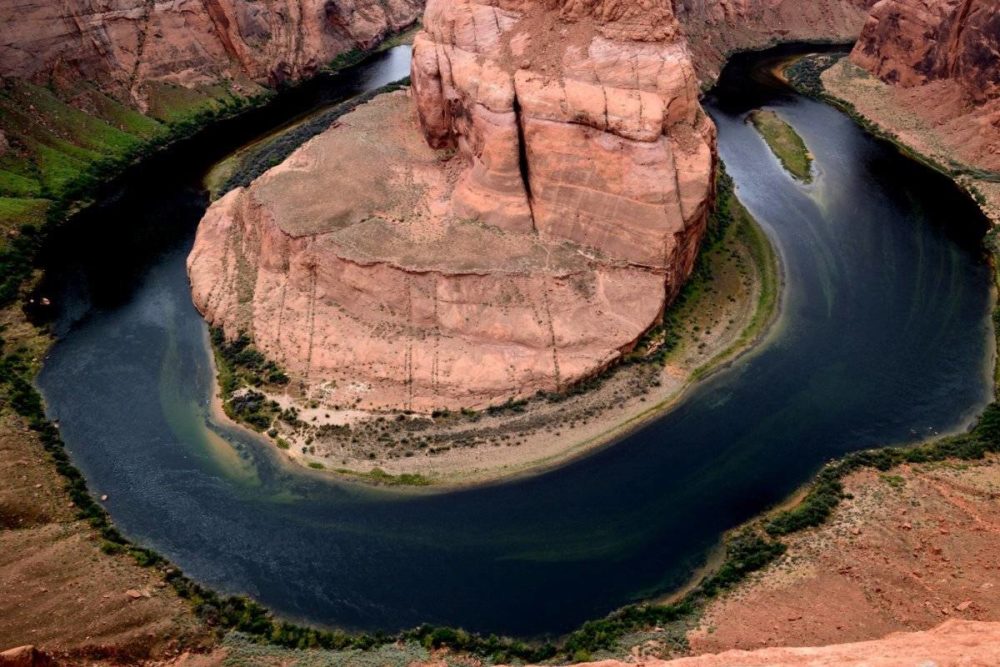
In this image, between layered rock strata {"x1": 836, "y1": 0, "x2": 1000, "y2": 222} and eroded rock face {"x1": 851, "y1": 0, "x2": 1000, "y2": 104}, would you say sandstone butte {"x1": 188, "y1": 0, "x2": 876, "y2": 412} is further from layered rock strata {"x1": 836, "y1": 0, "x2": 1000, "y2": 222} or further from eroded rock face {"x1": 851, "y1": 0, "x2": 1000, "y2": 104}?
eroded rock face {"x1": 851, "y1": 0, "x2": 1000, "y2": 104}

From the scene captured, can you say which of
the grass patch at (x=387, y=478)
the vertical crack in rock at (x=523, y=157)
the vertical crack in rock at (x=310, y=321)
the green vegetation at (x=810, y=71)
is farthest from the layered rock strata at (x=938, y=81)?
the vertical crack in rock at (x=310, y=321)

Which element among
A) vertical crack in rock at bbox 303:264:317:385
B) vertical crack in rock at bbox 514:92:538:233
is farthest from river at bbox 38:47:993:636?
vertical crack in rock at bbox 514:92:538:233

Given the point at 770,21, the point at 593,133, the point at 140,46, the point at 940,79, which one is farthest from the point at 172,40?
the point at 940,79

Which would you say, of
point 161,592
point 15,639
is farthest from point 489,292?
point 15,639

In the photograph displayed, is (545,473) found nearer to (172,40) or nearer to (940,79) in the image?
(940,79)

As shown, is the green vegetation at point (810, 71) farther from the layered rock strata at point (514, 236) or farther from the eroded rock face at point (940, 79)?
the layered rock strata at point (514, 236)

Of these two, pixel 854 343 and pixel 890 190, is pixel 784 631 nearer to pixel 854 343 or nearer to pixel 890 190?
pixel 854 343
